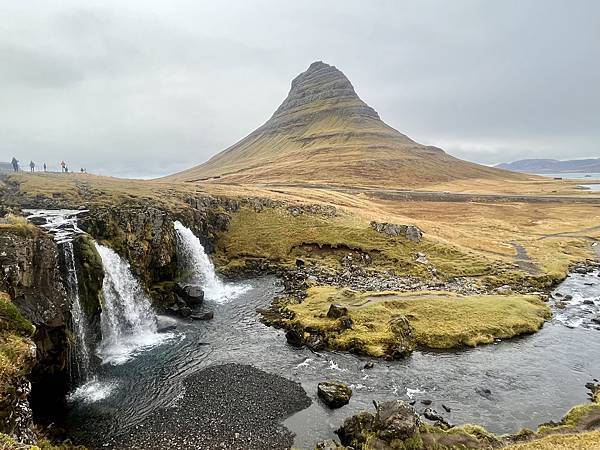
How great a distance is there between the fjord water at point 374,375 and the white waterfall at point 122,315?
222cm

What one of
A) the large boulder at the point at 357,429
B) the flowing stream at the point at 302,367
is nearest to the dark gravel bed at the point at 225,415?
the flowing stream at the point at 302,367

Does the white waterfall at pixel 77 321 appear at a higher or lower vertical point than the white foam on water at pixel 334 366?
higher

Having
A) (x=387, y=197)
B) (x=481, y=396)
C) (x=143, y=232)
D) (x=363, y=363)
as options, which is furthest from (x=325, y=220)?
(x=387, y=197)

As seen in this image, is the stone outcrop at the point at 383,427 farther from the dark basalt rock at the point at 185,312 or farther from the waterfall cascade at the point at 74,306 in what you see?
the dark basalt rock at the point at 185,312

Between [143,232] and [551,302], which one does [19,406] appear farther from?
[551,302]

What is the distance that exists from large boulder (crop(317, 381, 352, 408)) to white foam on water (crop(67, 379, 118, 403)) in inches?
693

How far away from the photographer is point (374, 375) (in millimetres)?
34281

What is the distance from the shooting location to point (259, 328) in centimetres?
4419

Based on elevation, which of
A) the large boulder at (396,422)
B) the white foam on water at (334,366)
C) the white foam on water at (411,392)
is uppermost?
the large boulder at (396,422)

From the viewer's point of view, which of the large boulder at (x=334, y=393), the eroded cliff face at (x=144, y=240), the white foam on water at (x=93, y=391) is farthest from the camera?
the eroded cliff face at (x=144, y=240)

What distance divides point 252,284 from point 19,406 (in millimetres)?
39876

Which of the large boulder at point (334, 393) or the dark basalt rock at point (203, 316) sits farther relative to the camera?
the dark basalt rock at point (203, 316)

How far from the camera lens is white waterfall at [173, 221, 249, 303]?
5754 centimetres

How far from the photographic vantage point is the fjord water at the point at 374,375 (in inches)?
1111
